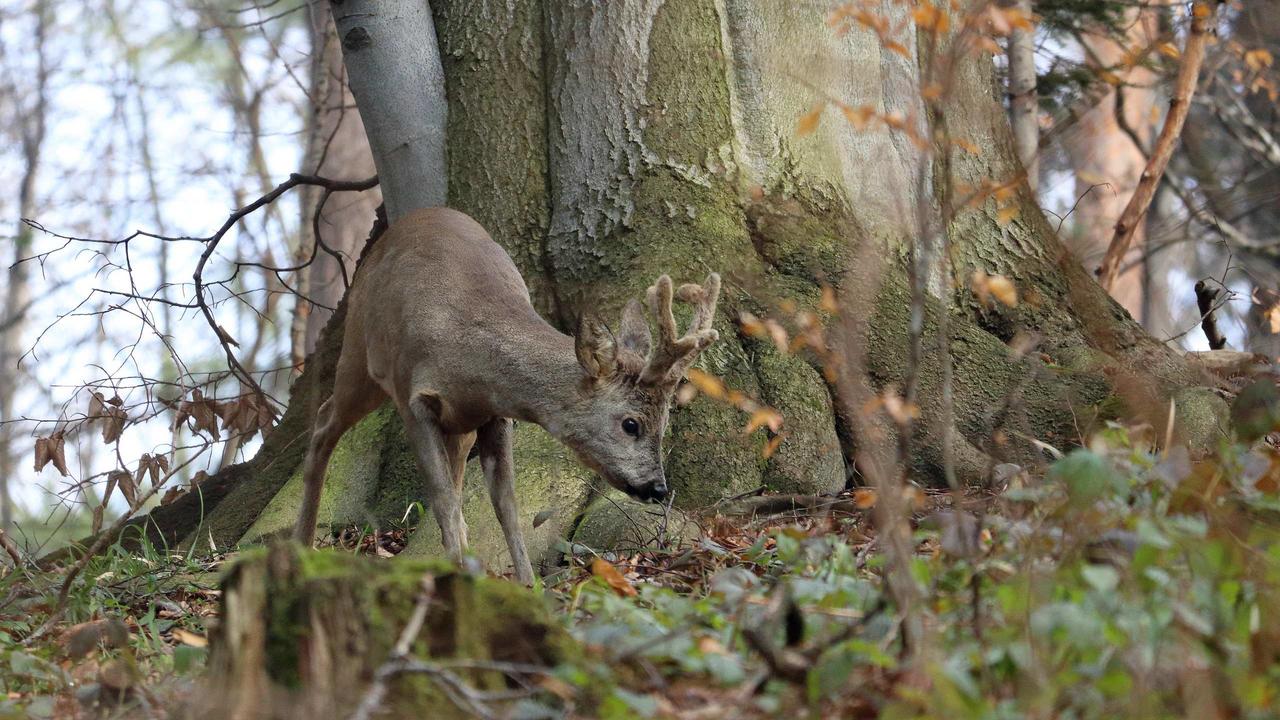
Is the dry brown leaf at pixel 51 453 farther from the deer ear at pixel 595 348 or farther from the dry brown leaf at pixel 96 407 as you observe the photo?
the deer ear at pixel 595 348

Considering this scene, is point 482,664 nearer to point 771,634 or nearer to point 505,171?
point 771,634

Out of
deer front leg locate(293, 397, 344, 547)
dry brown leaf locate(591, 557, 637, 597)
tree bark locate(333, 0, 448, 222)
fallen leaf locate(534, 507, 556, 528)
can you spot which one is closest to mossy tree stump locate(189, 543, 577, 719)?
dry brown leaf locate(591, 557, 637, 597)

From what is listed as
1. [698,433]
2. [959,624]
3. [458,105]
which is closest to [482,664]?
[959,624]

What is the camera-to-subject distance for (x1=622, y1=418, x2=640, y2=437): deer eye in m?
5.39

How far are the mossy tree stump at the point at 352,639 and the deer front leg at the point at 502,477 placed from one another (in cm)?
273

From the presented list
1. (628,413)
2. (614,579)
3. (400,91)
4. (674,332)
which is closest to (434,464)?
(628,413)

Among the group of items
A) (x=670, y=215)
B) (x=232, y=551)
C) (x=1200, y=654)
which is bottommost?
(x=1200, y=654)

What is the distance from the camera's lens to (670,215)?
6.21 metres

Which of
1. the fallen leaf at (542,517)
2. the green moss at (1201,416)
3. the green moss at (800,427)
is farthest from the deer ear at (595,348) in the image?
the green moss at (1201,416)

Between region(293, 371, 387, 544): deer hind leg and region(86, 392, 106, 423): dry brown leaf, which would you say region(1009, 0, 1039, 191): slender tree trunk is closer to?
region(293, 371, 387, 544): deer hind leg

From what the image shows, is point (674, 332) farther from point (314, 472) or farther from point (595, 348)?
point (314, 472)

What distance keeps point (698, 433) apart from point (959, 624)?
126 inches

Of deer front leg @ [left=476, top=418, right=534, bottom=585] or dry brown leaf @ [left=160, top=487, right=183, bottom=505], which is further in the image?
dry brown leaf @ [left=160, top=487, right=183, bottom=505]

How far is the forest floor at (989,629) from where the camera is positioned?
2414mm
